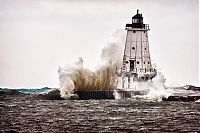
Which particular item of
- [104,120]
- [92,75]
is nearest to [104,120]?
[104,120]

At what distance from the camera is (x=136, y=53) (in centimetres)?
4122

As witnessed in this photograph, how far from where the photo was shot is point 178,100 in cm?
3822

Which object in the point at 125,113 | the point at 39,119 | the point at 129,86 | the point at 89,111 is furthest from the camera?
the point at 129,86

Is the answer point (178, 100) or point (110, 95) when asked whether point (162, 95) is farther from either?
point (110, 95)

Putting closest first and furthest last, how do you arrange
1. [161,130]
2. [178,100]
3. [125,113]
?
[161,130]
[125,113]
[178,100]

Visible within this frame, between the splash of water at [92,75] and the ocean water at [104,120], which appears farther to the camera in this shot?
the splash of water at [92,75]

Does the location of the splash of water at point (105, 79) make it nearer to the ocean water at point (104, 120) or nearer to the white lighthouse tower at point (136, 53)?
the white lighthouse tower at point (136, 53)

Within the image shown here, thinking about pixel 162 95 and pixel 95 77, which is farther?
pixel 95 77

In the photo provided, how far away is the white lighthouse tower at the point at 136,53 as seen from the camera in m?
41.0

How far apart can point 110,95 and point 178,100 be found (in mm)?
4563

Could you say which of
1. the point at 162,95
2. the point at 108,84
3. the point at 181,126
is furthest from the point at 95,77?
the point at 181,126

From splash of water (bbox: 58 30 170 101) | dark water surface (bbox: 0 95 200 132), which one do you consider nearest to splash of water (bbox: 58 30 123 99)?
splash of water (bbox: 58 30 170 101)

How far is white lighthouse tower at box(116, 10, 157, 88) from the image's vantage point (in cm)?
4097

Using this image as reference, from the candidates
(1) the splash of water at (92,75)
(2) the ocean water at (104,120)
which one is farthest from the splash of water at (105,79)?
(2) the ocean water at (104,120)
